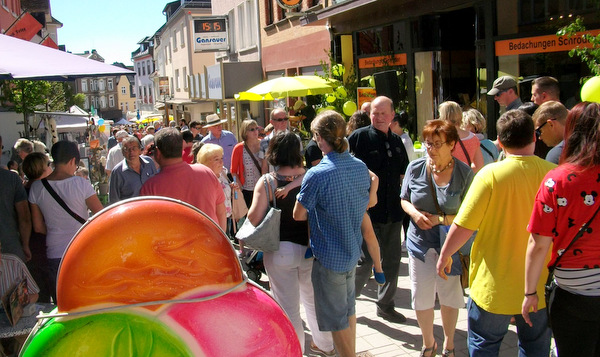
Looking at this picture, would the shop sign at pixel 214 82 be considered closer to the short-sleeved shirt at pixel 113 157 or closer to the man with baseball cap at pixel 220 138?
the short-sleeved shirt at pixel 113 157

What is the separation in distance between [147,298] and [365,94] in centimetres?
1104

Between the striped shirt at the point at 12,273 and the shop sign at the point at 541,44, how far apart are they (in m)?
6.92

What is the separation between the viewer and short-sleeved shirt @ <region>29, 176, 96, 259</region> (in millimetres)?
4406

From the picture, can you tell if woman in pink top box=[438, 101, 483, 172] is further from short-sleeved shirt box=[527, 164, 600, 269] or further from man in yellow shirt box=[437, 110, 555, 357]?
short-sleeved shirt box=[527, 164, 600, 269]

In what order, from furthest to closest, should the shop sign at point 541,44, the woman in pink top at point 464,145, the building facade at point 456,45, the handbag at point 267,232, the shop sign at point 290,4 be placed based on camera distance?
the shop sign at point 290,4 → the building facade at point 456,45 → the shop sign at point 541,44 → the woman in pink top at point 464,145 → the handbag at point 267,232

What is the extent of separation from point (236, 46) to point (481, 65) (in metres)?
17.3

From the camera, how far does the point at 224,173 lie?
6543 millimetres

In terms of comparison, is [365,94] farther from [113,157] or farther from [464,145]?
[464,145]

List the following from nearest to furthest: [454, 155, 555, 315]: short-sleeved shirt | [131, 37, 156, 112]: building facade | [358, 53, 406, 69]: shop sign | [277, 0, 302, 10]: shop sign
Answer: [454, 155, 555, 315]: short-sleeved shirt
[358, 53, 406, 69]: shop sign
[277, 0, 302, 10]: shop sign
[131, 37, 156, 112]: building facade

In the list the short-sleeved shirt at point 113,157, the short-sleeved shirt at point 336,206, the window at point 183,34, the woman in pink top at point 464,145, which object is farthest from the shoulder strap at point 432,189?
the window at point 183,34

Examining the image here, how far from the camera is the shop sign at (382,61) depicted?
38.9 feet

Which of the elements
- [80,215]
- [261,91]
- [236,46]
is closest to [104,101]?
[236,46]

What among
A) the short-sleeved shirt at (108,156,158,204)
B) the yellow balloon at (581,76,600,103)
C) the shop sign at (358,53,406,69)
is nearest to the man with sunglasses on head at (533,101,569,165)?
the yellow balloon at (581,76,600,103)

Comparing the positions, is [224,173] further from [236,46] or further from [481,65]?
[236,46]
